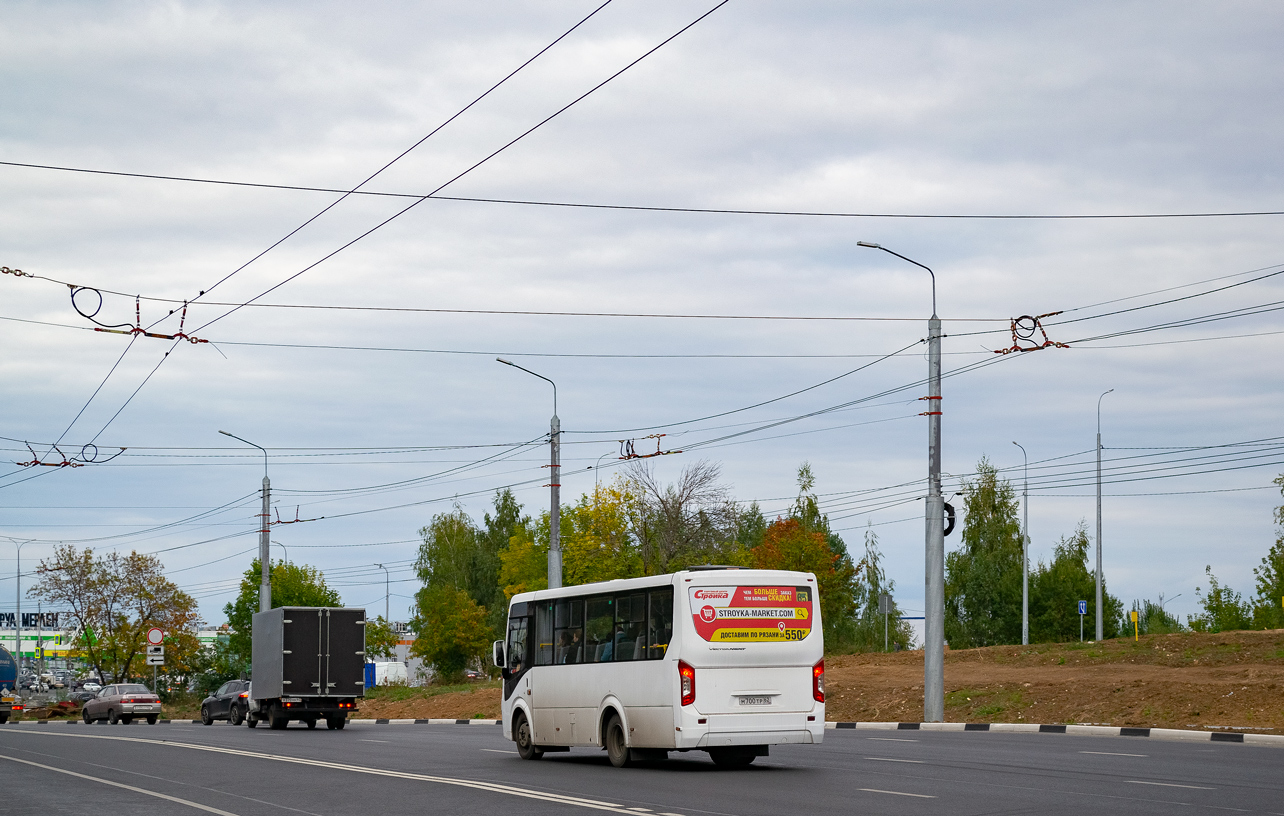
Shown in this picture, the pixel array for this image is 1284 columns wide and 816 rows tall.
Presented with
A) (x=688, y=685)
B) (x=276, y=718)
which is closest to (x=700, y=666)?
(x=688, y=685)

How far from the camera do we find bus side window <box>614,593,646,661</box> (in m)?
18.5

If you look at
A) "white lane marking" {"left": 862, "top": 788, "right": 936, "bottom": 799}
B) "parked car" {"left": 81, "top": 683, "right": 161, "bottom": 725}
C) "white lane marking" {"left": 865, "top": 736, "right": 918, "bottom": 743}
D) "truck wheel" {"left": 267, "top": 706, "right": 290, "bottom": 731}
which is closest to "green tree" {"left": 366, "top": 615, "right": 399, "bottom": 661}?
"parked car" {"left": 81, "top": 683, "right": 161, "bottom": 725}

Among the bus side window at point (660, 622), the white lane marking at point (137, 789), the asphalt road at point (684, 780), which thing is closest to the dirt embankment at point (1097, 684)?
the asphalt road at point (684, 780)

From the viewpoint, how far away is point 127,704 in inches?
2013

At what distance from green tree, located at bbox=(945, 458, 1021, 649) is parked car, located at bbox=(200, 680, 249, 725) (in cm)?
4639

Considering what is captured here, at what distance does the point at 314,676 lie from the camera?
122ft

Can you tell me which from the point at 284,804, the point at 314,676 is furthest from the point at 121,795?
the point at 314,676

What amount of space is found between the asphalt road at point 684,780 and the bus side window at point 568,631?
5.27 feet

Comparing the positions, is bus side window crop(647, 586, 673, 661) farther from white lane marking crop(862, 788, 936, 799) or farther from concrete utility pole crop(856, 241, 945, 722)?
concrete utility pole crop(856, 241, 945, 722)

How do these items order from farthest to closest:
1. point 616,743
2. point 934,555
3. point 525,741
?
point 934,555 → point 525,741 → point 616,743

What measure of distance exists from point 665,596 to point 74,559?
6749 cm

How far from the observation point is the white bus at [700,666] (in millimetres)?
17453

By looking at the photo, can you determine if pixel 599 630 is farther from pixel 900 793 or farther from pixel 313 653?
pixel 313 653

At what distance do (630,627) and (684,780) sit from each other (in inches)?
114
